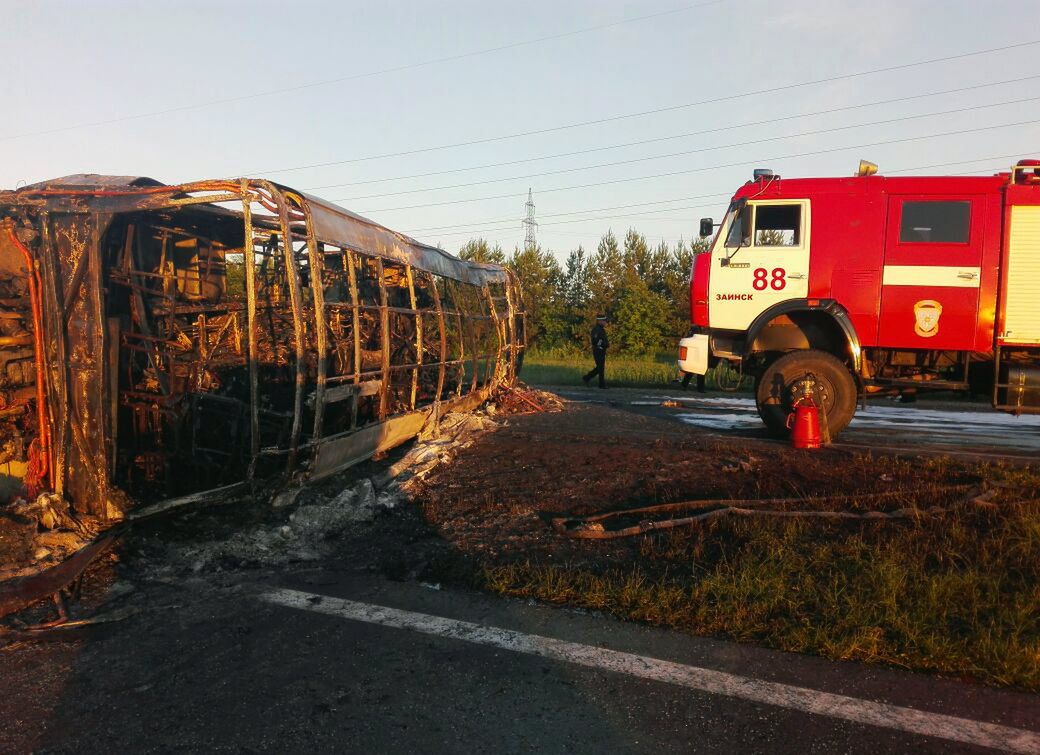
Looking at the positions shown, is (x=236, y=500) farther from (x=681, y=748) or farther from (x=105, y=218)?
(x=681, y=748)

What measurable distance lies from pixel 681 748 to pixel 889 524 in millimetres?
→ 3574

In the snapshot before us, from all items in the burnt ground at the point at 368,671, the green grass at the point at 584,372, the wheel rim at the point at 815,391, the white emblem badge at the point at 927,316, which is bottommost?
the burnt ground at the point at 368,671

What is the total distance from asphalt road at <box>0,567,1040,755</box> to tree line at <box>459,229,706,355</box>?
29.2m

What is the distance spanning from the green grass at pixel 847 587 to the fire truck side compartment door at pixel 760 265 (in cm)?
405

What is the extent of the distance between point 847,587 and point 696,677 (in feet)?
4.84

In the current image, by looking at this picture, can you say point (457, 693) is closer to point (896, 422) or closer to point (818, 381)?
point (818, 381)

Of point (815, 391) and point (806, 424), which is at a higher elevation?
point (815, 391)

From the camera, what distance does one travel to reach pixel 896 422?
11922 mm

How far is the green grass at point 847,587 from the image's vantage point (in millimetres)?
3672

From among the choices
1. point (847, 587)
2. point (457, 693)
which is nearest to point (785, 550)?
point (847, 587)

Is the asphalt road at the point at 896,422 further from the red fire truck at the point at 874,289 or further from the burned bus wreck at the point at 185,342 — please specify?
the burned bus wreck at the point at 185,342

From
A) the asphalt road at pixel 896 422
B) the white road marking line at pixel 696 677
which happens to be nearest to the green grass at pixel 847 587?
the white road marking line at pixel 696 677

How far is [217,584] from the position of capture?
4.84 metres

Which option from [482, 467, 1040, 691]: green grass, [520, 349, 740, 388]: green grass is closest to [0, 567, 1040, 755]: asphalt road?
[482, 467, 1040, 691]: green grass
